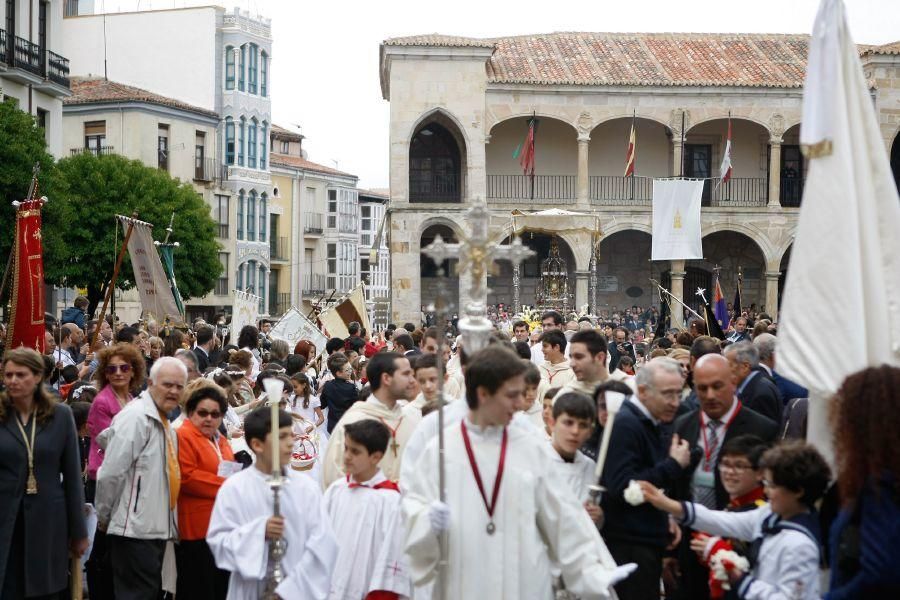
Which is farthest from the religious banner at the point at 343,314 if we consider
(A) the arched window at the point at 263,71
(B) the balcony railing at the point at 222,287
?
(A) the arched window at the point at 263,71

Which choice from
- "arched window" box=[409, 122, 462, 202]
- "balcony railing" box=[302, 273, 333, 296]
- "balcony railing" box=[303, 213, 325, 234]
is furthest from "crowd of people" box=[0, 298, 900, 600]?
"balcony railing" box=[303, 213, 325, 234]

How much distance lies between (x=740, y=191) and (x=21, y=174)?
72.5 feet

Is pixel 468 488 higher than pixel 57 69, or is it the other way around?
pixel 57 69

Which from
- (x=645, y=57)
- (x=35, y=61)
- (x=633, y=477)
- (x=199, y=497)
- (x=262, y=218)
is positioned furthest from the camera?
(x=262, y=218)

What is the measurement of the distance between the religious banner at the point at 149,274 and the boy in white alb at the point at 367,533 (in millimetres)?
9371

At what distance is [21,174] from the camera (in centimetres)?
2631

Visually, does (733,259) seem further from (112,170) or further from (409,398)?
(409,398)

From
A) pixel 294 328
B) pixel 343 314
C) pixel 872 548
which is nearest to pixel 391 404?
pixel 872 548

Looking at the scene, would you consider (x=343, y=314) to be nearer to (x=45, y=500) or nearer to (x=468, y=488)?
(x=45, y=500)

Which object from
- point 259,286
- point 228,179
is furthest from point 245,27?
point 259,286

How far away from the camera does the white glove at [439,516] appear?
5.06 metres

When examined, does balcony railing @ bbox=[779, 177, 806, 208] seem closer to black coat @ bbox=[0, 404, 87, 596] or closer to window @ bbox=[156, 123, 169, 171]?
window @ bbox=[156, 123, 169, 171]

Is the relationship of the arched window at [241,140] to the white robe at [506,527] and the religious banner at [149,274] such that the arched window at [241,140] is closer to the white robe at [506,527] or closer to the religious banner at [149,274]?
the religious banner at [149,274]

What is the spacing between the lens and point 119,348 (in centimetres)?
812
